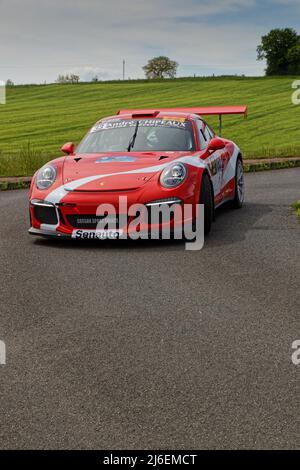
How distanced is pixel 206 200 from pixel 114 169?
100cm

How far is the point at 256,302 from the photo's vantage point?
19.8ft

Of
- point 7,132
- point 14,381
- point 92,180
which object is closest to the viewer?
point 14,381

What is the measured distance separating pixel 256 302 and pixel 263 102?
149 feet

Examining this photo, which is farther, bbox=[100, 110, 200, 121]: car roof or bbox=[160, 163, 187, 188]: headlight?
bbox=[100, 110, 200, 121]: car roof

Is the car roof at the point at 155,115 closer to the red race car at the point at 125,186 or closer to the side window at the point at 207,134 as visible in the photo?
the side window at the point at 207,134

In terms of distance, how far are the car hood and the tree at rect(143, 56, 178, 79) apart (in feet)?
481

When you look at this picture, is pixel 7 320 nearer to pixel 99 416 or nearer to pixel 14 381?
pixel 14 381

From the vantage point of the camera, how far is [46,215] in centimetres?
890

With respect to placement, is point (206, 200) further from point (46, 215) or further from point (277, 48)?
point (277, 48)

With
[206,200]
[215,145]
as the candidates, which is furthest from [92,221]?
[215,145]

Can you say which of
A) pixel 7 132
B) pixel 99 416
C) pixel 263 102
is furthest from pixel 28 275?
pixel 263 102

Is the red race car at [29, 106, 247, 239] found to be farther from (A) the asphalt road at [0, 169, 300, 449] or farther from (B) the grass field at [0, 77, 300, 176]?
(B) the grass field at [0, 77, 300, 176]

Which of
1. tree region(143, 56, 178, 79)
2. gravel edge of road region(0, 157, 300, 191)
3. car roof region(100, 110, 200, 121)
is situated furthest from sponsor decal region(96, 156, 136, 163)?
tree region(143, 56, 178, 79)

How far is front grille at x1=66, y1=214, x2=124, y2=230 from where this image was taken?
8585 millimetres
